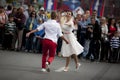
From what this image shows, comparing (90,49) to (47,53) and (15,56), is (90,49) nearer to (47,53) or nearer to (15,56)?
(15,56)

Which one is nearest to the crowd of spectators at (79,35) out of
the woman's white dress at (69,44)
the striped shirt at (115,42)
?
the striped shirt at (115,42)

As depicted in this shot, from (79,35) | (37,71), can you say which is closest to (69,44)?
(37,71)

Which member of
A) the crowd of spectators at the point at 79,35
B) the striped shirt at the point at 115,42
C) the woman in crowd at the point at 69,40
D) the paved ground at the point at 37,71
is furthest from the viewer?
the striped shirt at the point at 115,42

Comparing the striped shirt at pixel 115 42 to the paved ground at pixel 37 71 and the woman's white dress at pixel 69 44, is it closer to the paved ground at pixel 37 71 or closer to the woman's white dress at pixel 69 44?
the paved ground at pixel 37 71

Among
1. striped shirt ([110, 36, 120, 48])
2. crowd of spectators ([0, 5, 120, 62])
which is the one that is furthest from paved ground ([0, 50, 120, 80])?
striped shirt ([110, 36, 120, 48])

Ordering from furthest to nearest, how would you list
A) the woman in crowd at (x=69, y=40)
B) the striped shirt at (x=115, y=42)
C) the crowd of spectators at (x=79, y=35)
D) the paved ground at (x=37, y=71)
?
the striped shirt at (x=115, y=42) < the crowd of spectators at (x=79, y=35) < the woman in crowd at (x=69, y=40) < the paved ground at (x=37, y=71)

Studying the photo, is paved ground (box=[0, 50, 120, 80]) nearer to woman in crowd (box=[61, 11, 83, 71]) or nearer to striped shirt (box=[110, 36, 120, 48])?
woman in crowd (box=[61, 11, 83, 71])

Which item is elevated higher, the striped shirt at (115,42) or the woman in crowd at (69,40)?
the woman in crowd at (69,40)

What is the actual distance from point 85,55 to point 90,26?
1.38 meters

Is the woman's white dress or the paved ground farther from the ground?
the woman's white dress

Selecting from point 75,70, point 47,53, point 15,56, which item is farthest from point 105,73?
point 15,56

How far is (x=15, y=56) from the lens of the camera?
19609 mm

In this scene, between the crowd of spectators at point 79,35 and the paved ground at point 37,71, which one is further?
the crowd of spectators at point 79,35

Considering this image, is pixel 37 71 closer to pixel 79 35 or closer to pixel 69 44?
pixel 69 44
